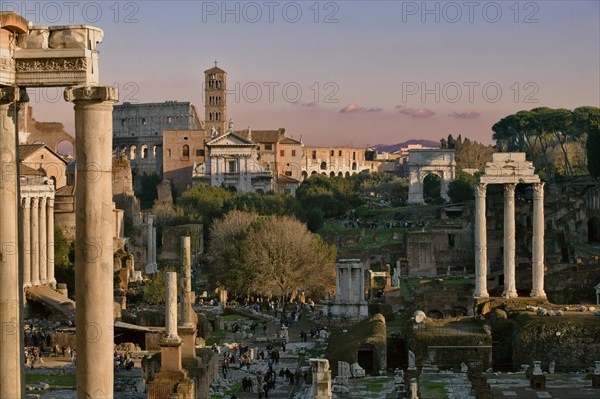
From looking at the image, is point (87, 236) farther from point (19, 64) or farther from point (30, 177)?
point (30, 177)

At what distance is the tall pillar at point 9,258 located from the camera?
11.4 meters

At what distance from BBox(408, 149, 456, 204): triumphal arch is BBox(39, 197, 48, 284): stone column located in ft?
187

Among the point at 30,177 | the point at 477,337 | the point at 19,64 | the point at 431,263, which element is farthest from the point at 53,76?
the point at 431,263

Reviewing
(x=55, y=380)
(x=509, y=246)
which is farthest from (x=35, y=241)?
(x=509, y=246)

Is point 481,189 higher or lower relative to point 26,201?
higher

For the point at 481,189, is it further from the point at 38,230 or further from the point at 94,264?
the point at 94,264

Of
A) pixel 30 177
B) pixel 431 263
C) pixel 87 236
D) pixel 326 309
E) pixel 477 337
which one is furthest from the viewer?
pixel 431 263

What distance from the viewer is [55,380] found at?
30016 millimetres

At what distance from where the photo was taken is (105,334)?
11219 mm

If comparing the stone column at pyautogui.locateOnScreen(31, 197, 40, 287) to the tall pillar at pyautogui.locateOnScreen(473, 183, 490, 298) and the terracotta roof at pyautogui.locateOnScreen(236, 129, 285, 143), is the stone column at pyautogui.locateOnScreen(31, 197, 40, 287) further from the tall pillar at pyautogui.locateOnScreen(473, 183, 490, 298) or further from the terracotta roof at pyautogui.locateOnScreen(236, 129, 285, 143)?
the terracotta roof at pyautogui.locateOnScreen(236, 129, 285, 143)

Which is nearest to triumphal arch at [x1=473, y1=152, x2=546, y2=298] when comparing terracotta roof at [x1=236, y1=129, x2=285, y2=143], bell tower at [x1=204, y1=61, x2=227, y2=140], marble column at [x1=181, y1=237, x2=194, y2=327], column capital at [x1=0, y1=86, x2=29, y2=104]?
marble column at [x1=181, y1=237, x2=194, y2=327]

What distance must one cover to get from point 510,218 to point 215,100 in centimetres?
6710

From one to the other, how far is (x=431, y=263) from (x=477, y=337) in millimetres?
30479

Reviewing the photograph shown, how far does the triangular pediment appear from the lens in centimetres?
8862
